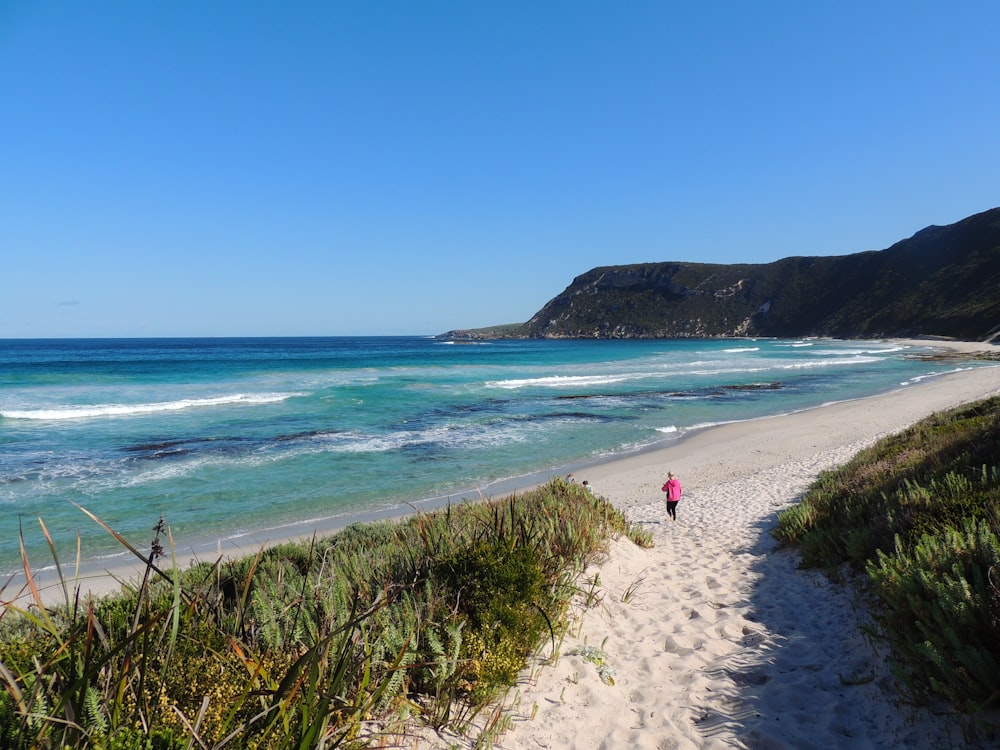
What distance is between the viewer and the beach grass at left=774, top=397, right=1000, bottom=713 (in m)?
3.12

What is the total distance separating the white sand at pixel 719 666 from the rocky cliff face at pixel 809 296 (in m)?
87.0

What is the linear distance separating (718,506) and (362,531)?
7.07m

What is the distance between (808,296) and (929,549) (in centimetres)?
13842

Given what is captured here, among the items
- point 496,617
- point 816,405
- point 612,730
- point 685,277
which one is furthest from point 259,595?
point 685,277

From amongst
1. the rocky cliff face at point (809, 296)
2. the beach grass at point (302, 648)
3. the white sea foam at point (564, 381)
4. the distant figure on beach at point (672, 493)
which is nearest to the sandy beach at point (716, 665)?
the beach grass at point (302, 648)

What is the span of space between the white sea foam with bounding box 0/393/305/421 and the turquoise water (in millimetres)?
156

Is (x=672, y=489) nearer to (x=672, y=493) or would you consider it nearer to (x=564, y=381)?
(x=672, y=493)

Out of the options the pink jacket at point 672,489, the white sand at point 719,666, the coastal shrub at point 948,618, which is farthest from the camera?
the pink jacket at point 672,489

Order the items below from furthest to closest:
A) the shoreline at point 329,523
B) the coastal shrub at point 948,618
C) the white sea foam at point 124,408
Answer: the white sea foam at point 124,408
the shoreline at point 329,523
the coastal shrub at point 948,618

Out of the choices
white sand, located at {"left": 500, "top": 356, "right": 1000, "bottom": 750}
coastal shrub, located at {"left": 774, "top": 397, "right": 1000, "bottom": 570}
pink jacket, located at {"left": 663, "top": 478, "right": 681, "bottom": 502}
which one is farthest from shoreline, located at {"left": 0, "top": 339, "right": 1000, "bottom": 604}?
coastal shrub, located at {"left": 774, "top": 397, "right": 1000, "bottom": 570}

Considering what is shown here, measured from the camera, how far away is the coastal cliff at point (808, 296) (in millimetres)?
84938

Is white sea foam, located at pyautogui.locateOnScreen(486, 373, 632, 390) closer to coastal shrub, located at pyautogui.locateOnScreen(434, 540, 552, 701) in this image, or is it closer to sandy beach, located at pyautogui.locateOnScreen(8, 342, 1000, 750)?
sandy beach, located at pyautogui.locateOnScreen(8, 342, 1000, 750)

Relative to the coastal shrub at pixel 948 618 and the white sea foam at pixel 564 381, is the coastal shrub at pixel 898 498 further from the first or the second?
the white sea foam at pixel 564 381

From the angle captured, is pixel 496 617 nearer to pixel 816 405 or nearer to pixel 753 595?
pixel 753 595
